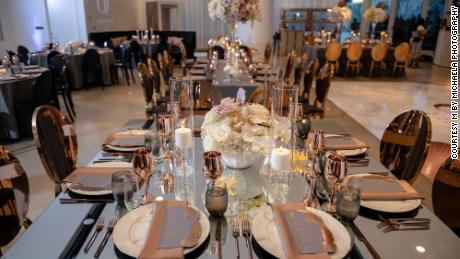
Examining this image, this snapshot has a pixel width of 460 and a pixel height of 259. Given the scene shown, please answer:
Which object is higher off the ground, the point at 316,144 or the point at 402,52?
the point at 402,52

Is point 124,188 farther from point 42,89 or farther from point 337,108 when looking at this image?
point 337,108

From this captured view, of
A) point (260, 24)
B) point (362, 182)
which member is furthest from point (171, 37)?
point (362, 182)

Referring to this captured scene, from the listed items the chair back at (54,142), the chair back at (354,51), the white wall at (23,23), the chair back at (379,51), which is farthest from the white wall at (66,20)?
the chair back at (54,142)

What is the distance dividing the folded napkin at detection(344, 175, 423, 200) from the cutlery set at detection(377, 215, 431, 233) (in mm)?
113

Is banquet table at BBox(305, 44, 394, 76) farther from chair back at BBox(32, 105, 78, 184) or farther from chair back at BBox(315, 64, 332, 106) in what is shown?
chair back at BBox(32, 105, 78, 184)

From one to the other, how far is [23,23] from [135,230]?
8.95 m

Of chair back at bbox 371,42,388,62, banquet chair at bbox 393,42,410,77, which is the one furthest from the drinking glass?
banquet chair at bbox 393,42,410,77

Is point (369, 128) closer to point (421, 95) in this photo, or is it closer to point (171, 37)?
point (421, 95)

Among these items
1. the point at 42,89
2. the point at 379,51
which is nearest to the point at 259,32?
the point at 379,51

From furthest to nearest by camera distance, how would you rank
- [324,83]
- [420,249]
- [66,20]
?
[66,20], [324,83], [420,249]

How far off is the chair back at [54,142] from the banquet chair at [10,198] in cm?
15

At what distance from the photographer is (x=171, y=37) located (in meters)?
10.7

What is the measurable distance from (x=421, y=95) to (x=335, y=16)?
3.27 m

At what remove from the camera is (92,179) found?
152cm
